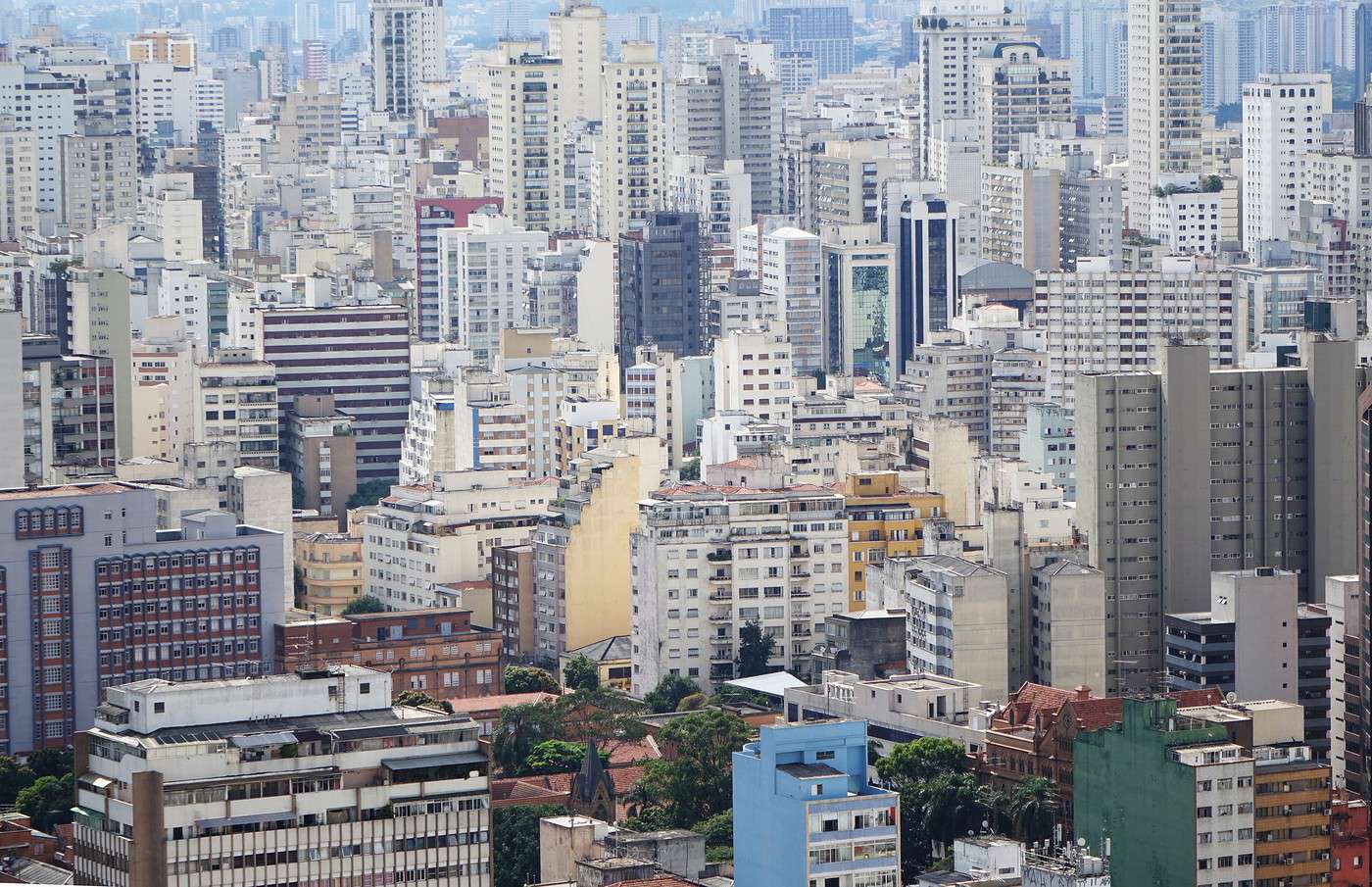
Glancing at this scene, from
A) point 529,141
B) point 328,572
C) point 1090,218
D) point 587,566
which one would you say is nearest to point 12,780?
point 587,566

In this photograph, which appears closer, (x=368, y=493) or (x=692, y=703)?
(x=692, y=703)

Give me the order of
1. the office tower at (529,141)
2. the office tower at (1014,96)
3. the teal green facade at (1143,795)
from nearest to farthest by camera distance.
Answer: the teal green facade at (1143,795) → the office tower at (529,141) → the office tower at (1014,96)

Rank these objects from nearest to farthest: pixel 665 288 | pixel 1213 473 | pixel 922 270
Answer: pixel 1213 473 < pixel 665 288 < pixel 922 270

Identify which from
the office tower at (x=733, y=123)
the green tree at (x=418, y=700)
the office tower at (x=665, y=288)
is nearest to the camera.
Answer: the green tree at (x=418, y=700)

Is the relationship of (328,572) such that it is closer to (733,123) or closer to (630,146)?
(630,146)

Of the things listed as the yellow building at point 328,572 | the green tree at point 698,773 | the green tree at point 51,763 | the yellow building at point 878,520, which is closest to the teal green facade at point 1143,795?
the green tree at point 698,773

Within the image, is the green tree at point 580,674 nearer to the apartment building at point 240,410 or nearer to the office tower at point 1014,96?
the apartment building at point 240,410

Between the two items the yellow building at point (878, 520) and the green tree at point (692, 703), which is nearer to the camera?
the green tree at point (692, 703)
